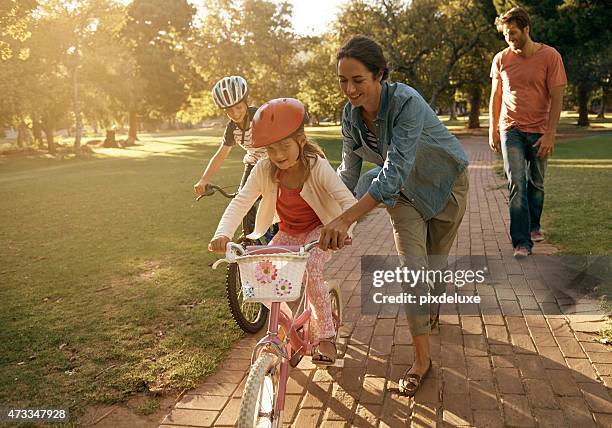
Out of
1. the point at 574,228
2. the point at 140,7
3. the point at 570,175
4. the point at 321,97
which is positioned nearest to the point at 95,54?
the point at 321,97

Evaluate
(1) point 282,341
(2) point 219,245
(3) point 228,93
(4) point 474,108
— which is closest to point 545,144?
(3) point 228,93

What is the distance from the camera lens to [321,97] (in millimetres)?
38031

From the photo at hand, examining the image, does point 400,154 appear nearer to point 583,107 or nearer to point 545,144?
point 545,144

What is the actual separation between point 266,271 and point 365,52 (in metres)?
1.26

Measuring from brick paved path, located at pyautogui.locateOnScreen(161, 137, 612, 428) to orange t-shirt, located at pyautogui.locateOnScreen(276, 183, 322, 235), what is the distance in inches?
39.4

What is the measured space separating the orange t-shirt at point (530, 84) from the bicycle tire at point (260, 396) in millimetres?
4233

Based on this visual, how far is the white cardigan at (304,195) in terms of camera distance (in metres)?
3.06

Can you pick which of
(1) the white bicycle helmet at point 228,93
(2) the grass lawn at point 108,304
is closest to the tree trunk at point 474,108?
(2) the grass lawn at point 108,304

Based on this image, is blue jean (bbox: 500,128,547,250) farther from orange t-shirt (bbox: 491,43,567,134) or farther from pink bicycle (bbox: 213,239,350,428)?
pink bicycle (bbox: 213,239,350,428)

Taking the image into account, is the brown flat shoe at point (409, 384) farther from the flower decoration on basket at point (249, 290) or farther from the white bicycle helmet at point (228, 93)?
the white bicycle helmet at point (228, 93)

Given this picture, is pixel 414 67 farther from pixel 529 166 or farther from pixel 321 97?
pixel 529 166

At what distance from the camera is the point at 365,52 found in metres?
2.80

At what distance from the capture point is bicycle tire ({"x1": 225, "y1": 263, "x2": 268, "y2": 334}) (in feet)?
13.3

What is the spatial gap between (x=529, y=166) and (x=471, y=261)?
123cm
